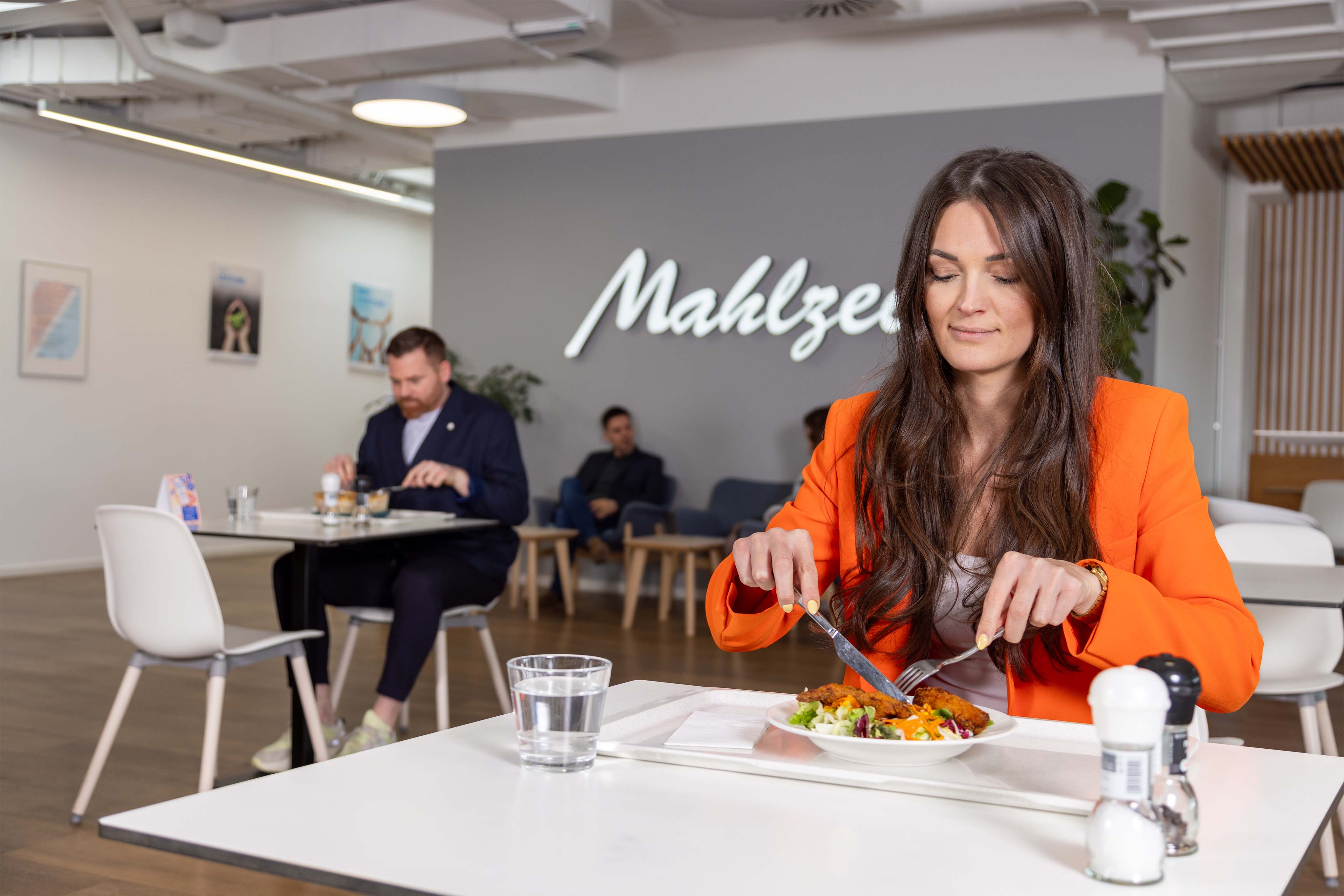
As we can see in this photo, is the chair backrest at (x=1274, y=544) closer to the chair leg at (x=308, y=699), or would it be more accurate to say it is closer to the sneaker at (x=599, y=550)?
the chair leg at (x=308, y=699)

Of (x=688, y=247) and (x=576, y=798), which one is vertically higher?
(x=688, y=247)

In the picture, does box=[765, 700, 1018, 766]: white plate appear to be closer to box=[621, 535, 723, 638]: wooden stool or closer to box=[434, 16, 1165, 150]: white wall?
box=[621, 535, 723, 638]: wooden stool

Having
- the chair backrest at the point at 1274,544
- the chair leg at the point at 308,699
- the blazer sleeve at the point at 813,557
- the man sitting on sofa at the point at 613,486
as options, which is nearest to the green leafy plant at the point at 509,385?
the man sitting on sofa at the point at 613,486

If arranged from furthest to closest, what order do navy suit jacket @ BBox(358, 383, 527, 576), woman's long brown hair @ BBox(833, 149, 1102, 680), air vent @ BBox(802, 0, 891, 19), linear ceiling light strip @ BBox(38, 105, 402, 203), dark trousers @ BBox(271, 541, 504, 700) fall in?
linear ceiling light strip @ BBox(38, 105, 402, 203) → air vent @ BBox(802, 0, 891, 19) → navy suit jacket @ BBox(358, 383, 527, 576) → dark trousers @ BBox(271, 541, 504, 700) → woman's long brown hair @ BBox(833, 149, 1102, 680)

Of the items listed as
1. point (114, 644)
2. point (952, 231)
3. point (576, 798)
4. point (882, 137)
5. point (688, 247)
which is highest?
point (882, 137)

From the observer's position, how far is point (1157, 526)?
1.44 meters

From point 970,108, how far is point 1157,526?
19.0ft

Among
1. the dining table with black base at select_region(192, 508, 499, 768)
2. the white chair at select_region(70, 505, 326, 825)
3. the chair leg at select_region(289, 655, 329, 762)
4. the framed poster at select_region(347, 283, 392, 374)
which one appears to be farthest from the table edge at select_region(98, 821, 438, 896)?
the framed poster at select_region(347, 283, 392, 374)

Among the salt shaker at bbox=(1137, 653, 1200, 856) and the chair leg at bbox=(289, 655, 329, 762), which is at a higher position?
the salt shaker at bbox=(1137, 653, 1200, 856)

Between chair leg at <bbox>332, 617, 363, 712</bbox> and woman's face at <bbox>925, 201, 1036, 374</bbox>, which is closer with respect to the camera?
woman's face at <bbox>925, 201, 1036, 374</bbox>

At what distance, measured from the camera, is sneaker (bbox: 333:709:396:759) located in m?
3.35

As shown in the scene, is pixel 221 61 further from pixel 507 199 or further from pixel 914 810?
pixel 914 810

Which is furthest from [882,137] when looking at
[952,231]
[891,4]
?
[952,231]

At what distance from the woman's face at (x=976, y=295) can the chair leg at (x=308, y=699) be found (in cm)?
228
